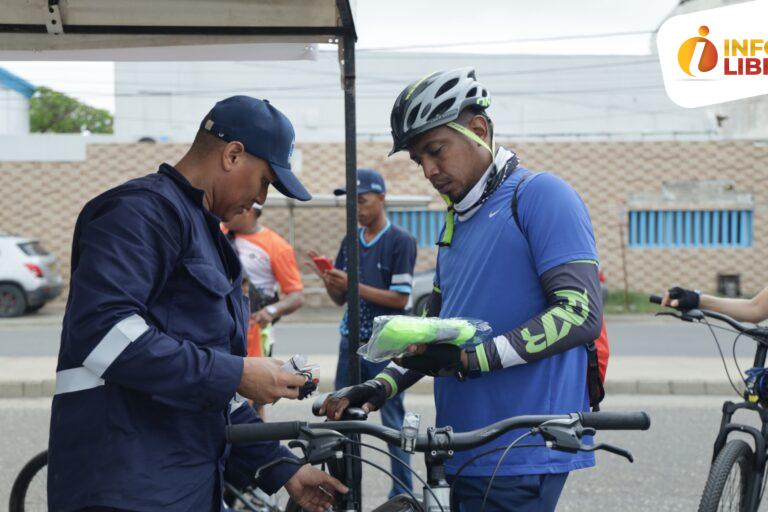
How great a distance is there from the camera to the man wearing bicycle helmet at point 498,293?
2307 mm

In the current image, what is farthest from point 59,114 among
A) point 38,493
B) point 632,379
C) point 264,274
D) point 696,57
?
point 38,493

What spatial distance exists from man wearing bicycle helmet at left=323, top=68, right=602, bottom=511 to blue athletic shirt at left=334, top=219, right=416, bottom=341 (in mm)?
2727

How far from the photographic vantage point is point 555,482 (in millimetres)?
2398

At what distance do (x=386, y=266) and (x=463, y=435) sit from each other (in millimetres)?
3463

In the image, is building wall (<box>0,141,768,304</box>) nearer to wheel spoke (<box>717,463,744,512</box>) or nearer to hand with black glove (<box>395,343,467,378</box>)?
wheel spoke (<box>717,463,744,512</box>)

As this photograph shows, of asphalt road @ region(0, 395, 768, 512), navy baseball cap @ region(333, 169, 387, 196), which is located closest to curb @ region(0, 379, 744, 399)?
asphalt road @ region(0, 395, 768, 512)

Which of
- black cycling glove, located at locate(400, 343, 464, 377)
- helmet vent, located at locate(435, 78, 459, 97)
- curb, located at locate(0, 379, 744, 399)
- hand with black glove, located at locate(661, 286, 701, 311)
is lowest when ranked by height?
curb, located at locate(0, 379, 744, 399)

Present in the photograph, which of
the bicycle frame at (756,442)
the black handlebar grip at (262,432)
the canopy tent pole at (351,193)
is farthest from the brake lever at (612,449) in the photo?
the bicycle frame at (756,442)

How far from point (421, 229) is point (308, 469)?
59.7 ft

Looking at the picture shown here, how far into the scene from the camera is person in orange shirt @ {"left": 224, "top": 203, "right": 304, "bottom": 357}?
→ 18.4 ft

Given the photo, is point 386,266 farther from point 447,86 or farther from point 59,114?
point 59,114

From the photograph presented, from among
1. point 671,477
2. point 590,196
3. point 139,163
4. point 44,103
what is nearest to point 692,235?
point 590,196

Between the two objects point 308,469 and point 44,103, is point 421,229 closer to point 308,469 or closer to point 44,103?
point 308,469

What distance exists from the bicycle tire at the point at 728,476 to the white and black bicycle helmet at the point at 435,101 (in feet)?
7.63
